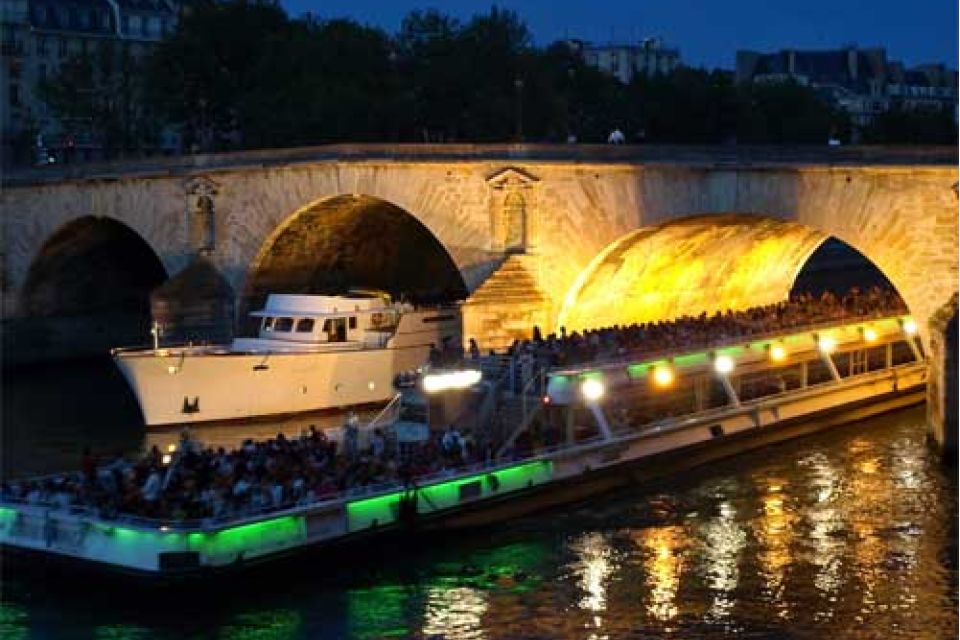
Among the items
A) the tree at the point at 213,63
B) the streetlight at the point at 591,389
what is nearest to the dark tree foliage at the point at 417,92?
the tree at the point at 213,63

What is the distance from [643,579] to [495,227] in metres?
14.9

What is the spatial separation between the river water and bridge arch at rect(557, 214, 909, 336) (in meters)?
7.61

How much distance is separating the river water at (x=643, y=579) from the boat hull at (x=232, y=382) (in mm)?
10448

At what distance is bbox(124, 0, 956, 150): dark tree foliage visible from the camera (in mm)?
58969

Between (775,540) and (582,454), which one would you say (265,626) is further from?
(582,454)

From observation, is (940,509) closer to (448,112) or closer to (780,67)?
(448,112)

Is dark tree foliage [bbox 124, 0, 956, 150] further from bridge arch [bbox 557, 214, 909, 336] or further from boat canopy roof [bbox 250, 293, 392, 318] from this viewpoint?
boat canopy roof [bbox 250, 293, 392, 318]

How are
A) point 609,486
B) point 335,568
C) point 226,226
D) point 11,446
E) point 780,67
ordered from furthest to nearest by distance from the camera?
1. point 780,67
2. point 226,226
3. point 11,446
4. point 609,486
5. point 335,568

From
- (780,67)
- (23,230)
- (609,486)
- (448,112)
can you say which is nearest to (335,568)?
(609,486)

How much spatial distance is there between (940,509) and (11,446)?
17.8 m

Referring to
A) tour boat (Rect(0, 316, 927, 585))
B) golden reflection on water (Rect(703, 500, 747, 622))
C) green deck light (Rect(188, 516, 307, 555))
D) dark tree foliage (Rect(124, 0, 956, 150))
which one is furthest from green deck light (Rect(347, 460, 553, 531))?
dark tree foliage (Rect(124, 0, 956, 150))

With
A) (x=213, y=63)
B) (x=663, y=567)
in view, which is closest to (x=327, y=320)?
(x=663, y=567)

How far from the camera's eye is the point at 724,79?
7719 cm

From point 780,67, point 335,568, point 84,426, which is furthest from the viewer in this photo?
point 780,67
